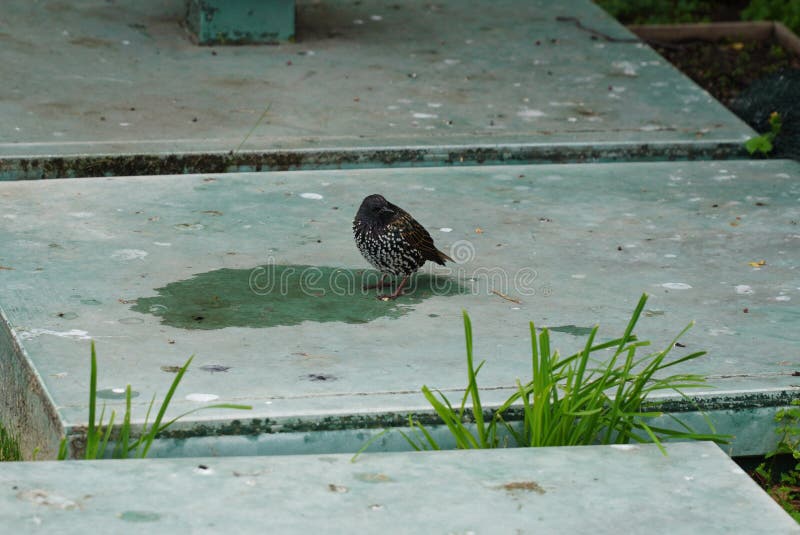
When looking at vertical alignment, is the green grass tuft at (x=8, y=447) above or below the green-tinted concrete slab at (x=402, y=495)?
below

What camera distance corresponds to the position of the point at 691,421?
3.40 m

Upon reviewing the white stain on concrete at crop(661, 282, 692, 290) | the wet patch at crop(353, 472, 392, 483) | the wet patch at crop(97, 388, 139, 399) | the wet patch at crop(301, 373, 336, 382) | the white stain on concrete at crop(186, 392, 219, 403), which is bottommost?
the wet patch at crop(353, 472, 392, 483)

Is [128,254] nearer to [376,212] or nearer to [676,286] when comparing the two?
[376,212]

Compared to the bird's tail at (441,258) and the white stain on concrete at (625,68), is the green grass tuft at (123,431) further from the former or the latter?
the white stain on concrete at (625,68)

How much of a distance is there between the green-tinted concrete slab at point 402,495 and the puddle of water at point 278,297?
0.99 meters

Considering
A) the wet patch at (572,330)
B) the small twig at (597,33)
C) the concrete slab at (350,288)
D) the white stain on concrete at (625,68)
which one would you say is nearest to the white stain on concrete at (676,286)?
the concrete slab at (350,288)

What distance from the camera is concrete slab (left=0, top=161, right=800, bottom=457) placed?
3.38 m

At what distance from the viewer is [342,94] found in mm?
6527

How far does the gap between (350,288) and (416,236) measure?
0.32 m

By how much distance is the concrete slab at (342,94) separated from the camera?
5.60 meters

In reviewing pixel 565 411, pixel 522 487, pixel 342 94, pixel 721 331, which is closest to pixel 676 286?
pixel 721 331

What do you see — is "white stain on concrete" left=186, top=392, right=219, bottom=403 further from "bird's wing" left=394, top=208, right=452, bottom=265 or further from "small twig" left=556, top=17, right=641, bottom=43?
"small twig" left=556, top=17, right=641, bottom=43

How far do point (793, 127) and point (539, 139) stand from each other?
1.22m

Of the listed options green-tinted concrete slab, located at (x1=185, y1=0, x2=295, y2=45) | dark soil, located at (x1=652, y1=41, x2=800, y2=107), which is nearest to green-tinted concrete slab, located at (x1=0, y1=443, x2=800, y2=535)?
green-tinted concrete slab, located at (x1=185, y1=0, x2=295, y2=45)
